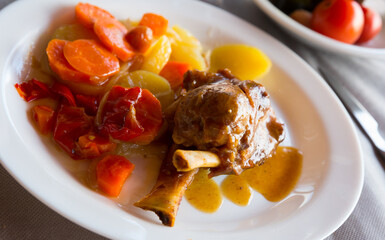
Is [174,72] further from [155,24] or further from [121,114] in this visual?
[121,114]

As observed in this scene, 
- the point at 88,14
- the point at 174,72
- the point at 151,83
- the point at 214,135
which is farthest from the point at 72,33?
the point at 214,135

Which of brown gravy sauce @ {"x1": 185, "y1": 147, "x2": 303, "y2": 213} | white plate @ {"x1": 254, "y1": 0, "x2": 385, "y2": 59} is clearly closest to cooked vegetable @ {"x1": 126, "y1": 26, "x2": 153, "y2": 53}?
brown gravy sauce @ {"x1": 185, "y1": 147, "x2": 303, "y2": 213}

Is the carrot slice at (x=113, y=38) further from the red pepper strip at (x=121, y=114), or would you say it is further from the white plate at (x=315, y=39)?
the white plate at (x=315, y=39)

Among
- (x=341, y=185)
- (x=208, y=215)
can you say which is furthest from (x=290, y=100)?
(x=208, y=215)

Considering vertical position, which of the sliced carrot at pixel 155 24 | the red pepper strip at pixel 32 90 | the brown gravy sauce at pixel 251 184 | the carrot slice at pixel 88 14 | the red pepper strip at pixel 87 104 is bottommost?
the brown gravy sauce at pixel 251 184

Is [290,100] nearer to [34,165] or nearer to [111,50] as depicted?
[111,50]

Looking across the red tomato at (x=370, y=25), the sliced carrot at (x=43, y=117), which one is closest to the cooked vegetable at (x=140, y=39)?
the sliced carrot at (x=43, y=117)

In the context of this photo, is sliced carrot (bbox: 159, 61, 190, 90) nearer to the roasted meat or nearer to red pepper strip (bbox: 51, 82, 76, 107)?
the roasted meat

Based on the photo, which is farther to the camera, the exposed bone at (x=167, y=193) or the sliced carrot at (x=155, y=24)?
the sliced carrot at (x=155, y=24)
